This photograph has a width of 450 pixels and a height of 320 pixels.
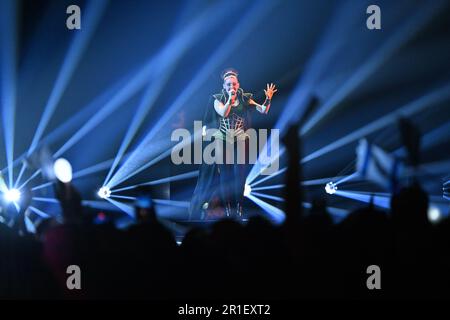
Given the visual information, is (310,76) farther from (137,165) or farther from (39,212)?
(39,212)

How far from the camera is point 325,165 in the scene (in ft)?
13.9

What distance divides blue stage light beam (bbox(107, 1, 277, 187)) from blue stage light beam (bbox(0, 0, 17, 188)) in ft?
2.63

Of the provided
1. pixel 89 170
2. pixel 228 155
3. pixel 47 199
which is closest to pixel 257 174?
pixel 228 155

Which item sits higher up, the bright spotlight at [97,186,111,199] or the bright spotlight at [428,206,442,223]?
the bright spotlight at [97,186,111,199]

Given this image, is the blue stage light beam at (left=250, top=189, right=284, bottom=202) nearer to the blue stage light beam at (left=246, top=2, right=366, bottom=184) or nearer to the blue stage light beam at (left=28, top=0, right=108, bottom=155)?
the blue stage light beam at (left=246, top=2, right=366, bottom=184)

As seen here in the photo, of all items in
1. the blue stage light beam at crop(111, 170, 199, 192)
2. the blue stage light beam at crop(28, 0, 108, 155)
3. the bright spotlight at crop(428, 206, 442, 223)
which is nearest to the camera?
the bright spotlight at crop(428, 206, 442, 223)

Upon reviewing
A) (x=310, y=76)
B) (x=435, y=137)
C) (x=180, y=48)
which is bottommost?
(x=435, y=137)

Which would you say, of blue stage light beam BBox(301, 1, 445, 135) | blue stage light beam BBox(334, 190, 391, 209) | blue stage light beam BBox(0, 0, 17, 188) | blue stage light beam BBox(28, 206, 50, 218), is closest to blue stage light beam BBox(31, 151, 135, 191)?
blue stage light beam BBox(28, 206, 50, 218)

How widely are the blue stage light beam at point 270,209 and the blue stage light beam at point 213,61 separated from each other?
3.01ft

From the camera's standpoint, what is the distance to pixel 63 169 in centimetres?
405

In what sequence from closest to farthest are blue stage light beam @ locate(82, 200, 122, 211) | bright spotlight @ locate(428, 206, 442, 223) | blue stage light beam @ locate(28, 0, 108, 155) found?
bright spotlight @ locate(428, 206, 442, 223)
blue stage light beam @ locate(28, 0, 108, 155)
blue stage light beam @ locate(82, 200, 122, 211)

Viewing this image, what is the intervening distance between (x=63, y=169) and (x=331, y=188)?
209 centimetres

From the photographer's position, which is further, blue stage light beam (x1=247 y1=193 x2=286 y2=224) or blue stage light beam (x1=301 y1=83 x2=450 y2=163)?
blue stage light beam (x1=247 y1=193 x2=286 y2=224)

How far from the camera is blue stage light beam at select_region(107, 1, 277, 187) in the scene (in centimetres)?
410
